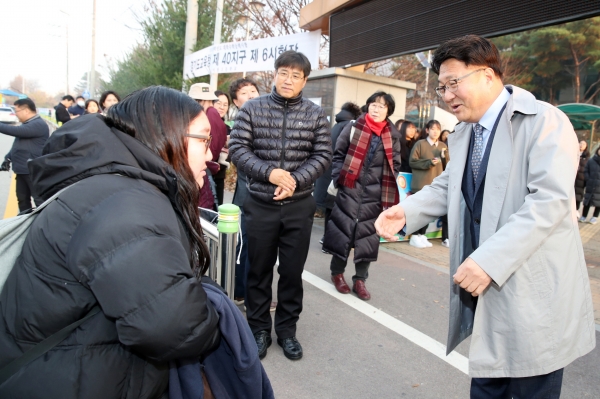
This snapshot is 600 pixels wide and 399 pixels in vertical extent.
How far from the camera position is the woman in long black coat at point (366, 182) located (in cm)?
436

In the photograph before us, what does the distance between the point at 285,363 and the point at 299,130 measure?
5.60 ft

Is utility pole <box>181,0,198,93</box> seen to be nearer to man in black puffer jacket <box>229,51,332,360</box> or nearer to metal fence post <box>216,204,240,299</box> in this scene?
man in black puffer jacket <box>229,51,332,360</box>

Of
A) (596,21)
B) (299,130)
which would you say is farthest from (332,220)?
(596,21)

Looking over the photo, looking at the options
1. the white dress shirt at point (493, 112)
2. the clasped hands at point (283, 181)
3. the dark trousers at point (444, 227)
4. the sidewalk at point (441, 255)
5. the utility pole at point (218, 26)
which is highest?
the utility pole at point (218, 26)

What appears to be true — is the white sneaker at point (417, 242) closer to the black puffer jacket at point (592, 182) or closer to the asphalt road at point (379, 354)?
the asphalt road at point (379, 354)

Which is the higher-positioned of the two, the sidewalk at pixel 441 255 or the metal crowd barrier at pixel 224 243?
the metal crowd barrier at pixel 224 243

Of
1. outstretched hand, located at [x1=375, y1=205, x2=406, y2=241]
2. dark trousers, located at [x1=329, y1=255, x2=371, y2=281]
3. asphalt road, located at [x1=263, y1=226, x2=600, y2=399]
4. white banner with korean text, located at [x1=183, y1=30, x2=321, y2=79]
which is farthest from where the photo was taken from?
white banner with korean text, located at [x1=183, y1=30, x2=321, y2=79]

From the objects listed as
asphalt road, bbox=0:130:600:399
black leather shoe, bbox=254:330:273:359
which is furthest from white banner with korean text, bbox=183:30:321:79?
black leather shoe, bbox=254:330:273:359

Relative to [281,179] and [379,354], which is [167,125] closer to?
[281,179]

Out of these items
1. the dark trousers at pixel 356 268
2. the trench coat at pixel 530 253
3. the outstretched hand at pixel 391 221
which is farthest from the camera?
the dark trousers at pixel 356 268

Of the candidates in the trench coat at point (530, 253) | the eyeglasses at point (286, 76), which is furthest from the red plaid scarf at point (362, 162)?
the trench coat at point (530, 253)

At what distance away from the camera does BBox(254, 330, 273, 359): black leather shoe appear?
3238 millimetres

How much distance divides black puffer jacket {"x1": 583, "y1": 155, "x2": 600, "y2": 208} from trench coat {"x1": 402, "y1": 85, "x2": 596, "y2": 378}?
10.2 meters

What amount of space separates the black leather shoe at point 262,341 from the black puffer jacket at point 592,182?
32.9 feet
